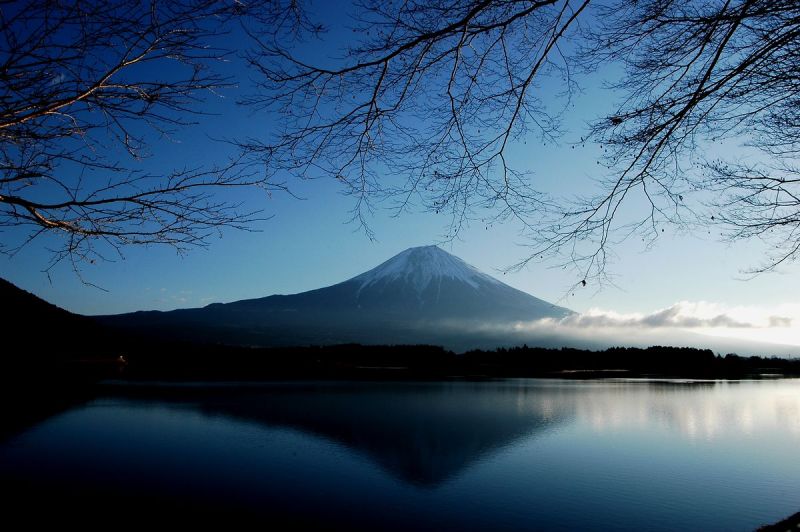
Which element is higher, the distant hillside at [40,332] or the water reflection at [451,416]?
the distant hillside at [40,332]

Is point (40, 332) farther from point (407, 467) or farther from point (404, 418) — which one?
point (407, 467)

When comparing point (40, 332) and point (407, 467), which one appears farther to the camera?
point (40, 332)

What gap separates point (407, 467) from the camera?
36.7 ft

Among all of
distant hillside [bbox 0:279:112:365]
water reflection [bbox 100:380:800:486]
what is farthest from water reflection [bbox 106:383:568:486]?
distant hillside [bbox 0:279:112:365]

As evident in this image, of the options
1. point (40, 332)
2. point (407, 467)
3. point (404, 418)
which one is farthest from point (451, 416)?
point (40, 332)

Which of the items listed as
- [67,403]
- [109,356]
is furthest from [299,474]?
[109,356]

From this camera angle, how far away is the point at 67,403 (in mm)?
20906

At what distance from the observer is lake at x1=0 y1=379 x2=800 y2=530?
7.83 meters

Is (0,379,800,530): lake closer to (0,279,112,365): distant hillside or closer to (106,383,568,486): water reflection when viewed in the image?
(106,383,568,486): water reflection

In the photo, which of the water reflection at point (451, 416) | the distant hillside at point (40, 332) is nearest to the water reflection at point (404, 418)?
the water reflection at point (451, 416)

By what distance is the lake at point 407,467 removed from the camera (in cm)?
783

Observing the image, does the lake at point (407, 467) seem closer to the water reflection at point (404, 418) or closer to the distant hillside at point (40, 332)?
the water reflection at point (404, 418)

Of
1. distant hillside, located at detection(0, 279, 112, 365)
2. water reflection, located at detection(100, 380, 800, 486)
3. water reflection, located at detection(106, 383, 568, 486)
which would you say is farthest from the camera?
distant hillside, located at detection(0, 279, 112, 365)

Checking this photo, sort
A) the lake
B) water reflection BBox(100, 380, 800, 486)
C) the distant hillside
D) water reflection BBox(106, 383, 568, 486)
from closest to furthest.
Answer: the lake → water reflection BBox(106, 383, 568, 486) → water reflection BBox(100, 380, 800, 486) → the distant hillside
